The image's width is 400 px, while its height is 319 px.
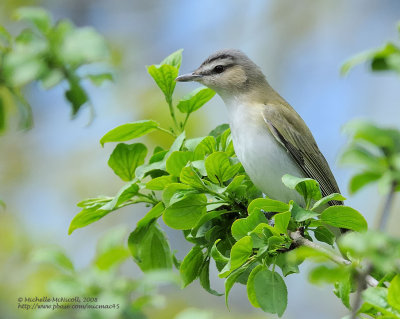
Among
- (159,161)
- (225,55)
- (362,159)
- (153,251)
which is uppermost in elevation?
(362,159)

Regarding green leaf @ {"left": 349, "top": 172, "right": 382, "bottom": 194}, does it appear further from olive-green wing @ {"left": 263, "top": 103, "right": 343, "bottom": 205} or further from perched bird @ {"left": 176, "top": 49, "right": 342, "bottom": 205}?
olive-green wing @ {"left": 263, "top": 103, "right": 343, "bottom": 205}

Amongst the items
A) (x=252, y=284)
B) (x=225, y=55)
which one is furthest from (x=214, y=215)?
(x=225, y=55)

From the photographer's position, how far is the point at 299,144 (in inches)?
167

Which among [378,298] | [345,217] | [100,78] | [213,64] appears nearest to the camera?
[100,78]

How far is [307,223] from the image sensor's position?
2.69 meters

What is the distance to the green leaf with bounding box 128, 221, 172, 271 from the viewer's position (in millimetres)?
2957

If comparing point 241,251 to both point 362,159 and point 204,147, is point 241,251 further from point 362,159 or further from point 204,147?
point 362,159

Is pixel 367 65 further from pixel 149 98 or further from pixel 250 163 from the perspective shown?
pixel 149 98

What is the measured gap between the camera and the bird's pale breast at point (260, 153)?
12.3 feet

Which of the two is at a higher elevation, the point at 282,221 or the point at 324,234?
the point at 282,221

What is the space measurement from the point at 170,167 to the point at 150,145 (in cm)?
542

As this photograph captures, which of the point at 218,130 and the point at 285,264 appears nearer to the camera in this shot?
the point at 285,264

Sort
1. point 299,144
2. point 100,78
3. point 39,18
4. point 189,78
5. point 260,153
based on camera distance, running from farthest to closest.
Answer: point 189,78 → point 299,144 → point 260,153 → point 100,78 → point 39,18

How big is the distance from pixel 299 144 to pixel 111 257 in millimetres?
2750
